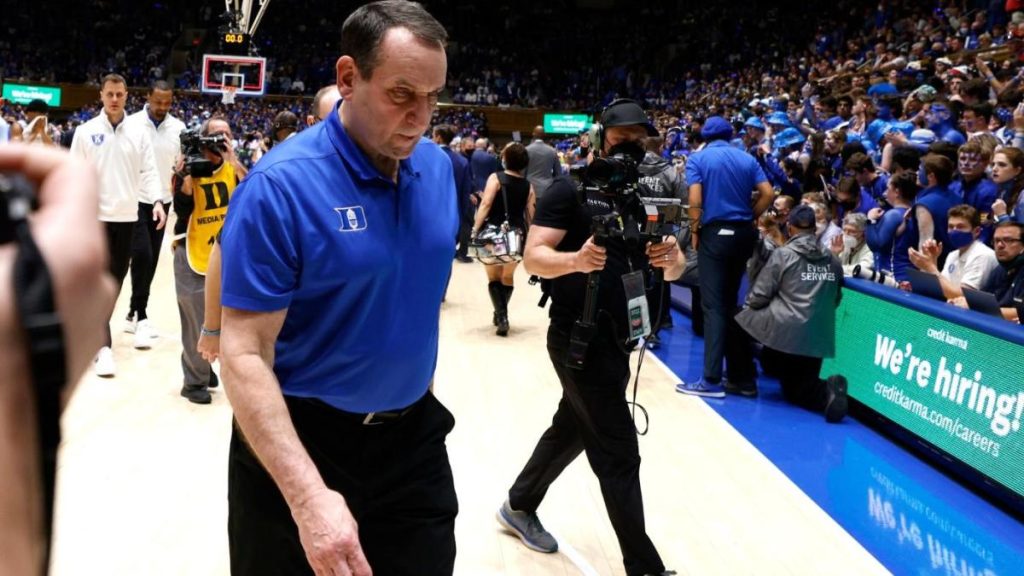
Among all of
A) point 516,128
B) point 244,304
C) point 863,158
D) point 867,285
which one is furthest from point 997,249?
point 516,128

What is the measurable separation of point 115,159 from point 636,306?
14.2ft

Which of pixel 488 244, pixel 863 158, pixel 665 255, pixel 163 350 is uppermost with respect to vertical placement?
pixel 863 158

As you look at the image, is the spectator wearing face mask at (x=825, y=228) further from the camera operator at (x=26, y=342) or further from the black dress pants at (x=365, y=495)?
the camera operator at (x=26, y=342)

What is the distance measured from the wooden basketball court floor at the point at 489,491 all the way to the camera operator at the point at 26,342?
2.42 meters

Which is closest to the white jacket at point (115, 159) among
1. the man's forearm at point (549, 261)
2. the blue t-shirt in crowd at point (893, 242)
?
the man's forearm at point (549, 261)

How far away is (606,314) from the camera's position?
3.24 m

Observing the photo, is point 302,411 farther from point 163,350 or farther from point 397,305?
point 163,350

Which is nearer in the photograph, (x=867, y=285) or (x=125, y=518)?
(x=125, y=518)

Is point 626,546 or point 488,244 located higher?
point 488,244

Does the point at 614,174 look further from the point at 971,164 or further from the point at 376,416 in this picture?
the point at 971,164

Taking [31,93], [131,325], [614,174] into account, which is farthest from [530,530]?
[31,93]

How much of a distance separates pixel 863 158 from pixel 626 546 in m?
5.15

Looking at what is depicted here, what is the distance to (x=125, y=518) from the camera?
3.91m

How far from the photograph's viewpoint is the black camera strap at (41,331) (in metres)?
0.55
